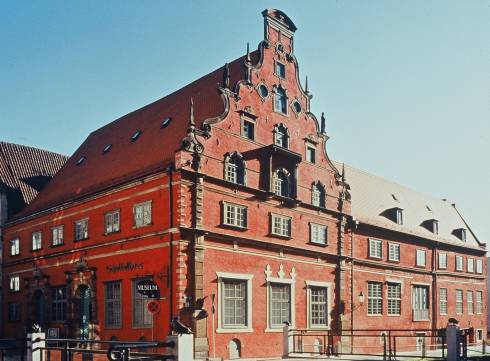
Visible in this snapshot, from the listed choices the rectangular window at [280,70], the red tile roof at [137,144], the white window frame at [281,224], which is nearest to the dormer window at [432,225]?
the white window frame at [281,224]

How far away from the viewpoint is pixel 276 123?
32.0 m

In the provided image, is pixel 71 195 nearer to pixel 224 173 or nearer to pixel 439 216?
pixel 224 173

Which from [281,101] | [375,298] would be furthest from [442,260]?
[281,101]

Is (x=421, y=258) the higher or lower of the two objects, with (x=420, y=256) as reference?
lower

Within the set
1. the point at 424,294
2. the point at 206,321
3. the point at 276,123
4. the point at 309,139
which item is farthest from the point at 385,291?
the point at 206,321

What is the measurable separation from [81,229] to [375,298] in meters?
18.9

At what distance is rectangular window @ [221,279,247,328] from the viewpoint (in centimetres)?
2769

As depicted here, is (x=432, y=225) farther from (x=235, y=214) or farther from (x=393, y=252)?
(x=235, y=214)

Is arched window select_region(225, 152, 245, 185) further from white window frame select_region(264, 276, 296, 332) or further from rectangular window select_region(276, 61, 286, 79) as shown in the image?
rectangular window select_region(276, 61, 286, 79)

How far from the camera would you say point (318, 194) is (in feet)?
113

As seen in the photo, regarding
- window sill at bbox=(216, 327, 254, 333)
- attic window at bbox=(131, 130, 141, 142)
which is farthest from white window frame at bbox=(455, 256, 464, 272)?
attic window at bbox=(131, 130, 141, 142)

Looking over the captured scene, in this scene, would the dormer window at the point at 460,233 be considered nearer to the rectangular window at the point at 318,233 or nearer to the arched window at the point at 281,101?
the rectangular window at the point at 318,233

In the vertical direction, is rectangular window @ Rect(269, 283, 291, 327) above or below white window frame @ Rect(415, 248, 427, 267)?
below

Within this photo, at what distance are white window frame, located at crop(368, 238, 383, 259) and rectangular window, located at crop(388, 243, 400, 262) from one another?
1085 millimetres
